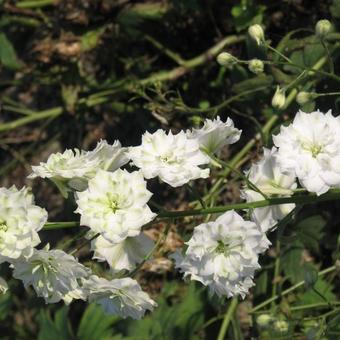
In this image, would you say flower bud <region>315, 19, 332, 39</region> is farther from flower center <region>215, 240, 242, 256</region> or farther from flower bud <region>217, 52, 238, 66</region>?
flower center <region>215, 240, 242, 256</region>

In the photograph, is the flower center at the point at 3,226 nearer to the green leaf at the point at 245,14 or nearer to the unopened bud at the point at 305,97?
the unopened bud at the point at 305,97

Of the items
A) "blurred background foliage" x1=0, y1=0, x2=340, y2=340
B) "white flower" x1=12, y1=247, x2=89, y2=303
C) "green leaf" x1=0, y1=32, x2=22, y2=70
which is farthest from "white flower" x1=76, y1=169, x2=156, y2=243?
"green leaf" x1=0, y1=32, x2=22, y2=70

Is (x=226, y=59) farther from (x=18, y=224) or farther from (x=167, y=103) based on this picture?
(x=18, y=224)

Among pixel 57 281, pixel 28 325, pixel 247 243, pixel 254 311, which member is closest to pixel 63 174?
pixel 57 281

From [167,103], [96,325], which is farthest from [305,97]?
[96,325]

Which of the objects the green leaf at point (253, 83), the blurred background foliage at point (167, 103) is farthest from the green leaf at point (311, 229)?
the green leaf at point (253, 83)
